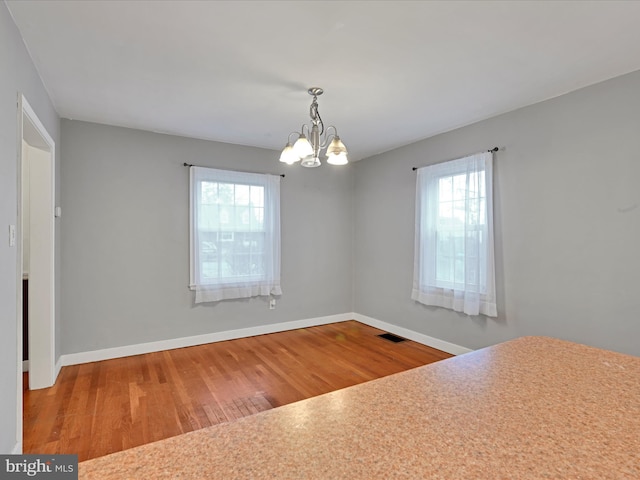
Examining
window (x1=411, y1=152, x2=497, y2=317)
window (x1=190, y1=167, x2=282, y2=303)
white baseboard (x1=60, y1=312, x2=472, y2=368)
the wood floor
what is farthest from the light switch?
window (x1=411, y1=152, x2=497, y2=317)

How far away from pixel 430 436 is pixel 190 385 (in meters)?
2.83

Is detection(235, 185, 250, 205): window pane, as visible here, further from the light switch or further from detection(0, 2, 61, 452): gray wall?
the light switch

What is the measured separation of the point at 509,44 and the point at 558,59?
0.46 m

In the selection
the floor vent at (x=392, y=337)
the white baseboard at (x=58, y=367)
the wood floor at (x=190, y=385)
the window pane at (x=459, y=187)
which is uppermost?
the window pane at (x=459, y=187)

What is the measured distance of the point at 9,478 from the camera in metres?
0.67

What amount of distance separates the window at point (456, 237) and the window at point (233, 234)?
1.87m

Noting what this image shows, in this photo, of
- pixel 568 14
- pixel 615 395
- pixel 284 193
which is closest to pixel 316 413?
pixel 615 395

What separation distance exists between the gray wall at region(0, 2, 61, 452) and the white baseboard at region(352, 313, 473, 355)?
3.65 meters

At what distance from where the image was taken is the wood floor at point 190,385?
7.57 feet

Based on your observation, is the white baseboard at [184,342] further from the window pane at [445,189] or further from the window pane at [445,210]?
the window pane at [445,189]

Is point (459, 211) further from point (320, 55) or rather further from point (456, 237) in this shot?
point (320, 55)

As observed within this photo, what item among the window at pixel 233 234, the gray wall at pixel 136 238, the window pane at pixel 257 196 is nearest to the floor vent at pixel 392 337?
the gray wall at pixel 136 238

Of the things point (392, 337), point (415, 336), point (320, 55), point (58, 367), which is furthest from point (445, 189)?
point (58, 367)

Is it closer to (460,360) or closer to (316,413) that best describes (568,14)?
(460,360)
